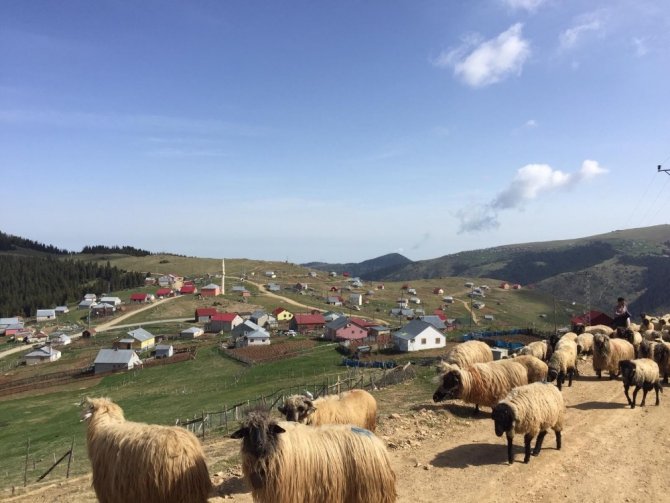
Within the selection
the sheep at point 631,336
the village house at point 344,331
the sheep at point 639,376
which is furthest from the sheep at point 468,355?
the village house at point 344,331

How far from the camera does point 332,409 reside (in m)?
13.2

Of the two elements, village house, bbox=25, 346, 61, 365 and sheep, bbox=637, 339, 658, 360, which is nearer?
sheep, bbox=637, 339, 658, 360

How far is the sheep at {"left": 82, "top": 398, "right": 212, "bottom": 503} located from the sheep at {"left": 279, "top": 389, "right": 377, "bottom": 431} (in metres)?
3.53

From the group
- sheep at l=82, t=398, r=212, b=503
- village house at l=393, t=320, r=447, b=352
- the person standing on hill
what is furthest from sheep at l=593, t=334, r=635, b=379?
village house at l=393, t=320, r=447, b=352

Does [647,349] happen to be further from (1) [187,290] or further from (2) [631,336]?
(1) [187,290]

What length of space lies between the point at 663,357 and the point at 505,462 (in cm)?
1460

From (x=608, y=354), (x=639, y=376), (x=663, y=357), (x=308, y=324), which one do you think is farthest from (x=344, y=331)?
(x=639, y=376)

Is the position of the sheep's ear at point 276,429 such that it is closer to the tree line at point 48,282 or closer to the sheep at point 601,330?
the sheep at point 601,330

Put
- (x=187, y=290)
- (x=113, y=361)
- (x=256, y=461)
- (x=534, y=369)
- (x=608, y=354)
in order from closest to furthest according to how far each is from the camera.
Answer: (x=256, y=461)
(x=534, y=369)
(x=608, y=354)
(x=113, y=361)
(x=187, y=290)

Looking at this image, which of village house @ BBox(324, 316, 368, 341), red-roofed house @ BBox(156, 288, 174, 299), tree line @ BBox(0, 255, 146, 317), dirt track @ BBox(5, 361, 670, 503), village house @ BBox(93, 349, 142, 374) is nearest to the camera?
dirt track @ BBox(5, 361, 670, 503)

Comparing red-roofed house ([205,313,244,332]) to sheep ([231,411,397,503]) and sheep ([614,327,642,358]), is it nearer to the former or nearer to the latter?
sheep ([614,327,642,358])

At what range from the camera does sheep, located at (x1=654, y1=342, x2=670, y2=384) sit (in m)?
21.3

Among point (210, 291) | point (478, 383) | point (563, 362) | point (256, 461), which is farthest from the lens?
point (210, 291)

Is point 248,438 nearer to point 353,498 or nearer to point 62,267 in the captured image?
point 353,498
